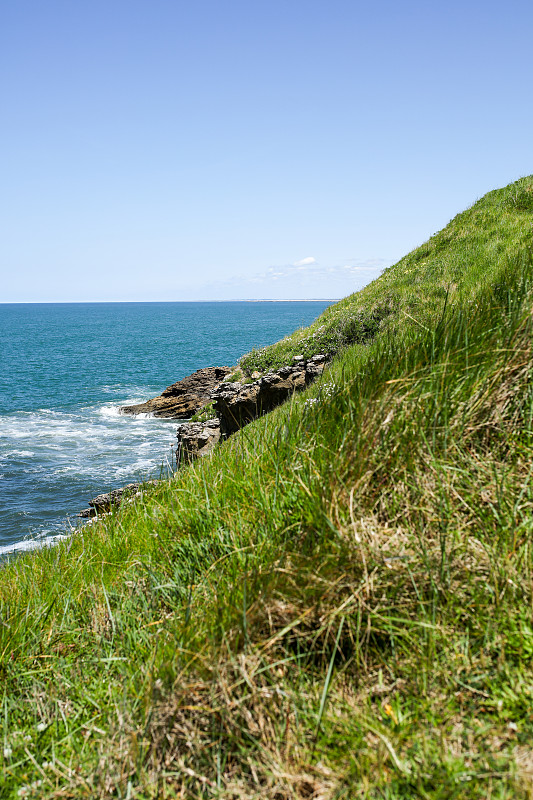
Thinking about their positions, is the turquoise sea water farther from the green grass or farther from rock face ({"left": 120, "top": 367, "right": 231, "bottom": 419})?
the green grass

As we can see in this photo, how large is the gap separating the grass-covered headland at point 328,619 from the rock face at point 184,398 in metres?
31.4

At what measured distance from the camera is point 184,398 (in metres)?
36.9

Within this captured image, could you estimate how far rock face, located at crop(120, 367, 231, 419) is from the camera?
35.8m

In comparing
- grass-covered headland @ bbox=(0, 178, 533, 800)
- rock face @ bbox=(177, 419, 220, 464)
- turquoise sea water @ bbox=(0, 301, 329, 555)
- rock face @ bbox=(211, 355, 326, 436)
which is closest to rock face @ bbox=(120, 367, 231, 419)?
turquoise sea water @ bbox=(0, 301, 329, 555)

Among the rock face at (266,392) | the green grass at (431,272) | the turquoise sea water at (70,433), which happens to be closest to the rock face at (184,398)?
the turquoise sea water at (70,433)

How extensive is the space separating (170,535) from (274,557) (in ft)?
4.00

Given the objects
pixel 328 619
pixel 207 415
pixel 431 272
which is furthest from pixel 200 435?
pixel 328 619

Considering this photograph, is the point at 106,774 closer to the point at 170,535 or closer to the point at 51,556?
the point at 170,535

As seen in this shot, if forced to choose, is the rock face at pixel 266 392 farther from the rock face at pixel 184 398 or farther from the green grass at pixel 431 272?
the rock face at pixel 184 398

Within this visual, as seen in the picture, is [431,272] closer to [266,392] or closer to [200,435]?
[266,392]

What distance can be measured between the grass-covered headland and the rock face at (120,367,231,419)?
31441mm

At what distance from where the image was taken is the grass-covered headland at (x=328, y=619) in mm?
2332

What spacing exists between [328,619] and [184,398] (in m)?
34.7

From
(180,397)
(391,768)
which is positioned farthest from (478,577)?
(180,397)
